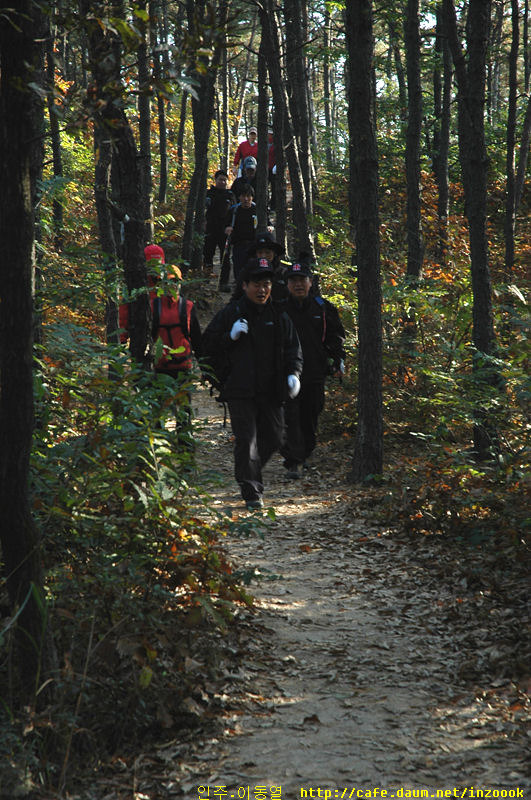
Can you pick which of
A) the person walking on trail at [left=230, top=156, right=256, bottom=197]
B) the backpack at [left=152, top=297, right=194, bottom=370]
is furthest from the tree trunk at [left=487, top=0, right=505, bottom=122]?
the backpack at [left=152, top=297, right=194, bottom=370]

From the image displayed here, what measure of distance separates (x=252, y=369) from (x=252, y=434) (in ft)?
2.22

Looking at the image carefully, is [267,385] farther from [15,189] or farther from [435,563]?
[15,189]

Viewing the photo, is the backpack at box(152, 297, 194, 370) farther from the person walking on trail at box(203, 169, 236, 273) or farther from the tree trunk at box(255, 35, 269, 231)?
the person walking on trail at box(203, 169, 236, 273)

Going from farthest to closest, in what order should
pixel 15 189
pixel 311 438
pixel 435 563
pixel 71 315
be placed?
1. pixel 71 315
2. pixel 311 438
3. pixel 435 563
4. pixel 15 189

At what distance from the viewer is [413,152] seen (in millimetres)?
14461

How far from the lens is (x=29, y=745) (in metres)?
3.43

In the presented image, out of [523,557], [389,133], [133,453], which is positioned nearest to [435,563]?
[523,557]

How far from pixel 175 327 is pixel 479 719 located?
5.55m

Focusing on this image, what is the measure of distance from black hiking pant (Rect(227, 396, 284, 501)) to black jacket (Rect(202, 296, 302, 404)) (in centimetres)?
11

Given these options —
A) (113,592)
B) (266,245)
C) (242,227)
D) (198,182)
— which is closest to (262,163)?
(242,227)

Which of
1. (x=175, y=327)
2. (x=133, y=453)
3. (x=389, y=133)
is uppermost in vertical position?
(x=389, y=133)

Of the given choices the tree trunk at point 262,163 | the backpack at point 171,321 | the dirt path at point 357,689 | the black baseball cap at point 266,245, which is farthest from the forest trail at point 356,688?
the tree trunk at point 262,163

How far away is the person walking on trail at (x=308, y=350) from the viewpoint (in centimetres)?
952

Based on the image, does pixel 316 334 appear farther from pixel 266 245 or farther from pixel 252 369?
pixel 252 369
